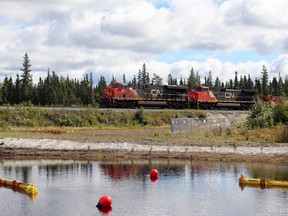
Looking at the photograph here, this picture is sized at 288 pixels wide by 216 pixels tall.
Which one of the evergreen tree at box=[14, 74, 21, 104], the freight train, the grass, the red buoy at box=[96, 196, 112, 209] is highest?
the evergreen tree at box=[14, 74, 21, 104]

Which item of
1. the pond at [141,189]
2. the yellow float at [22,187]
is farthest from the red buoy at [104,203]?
the yellow float at [22,187]

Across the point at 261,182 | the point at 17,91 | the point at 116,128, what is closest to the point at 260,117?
the point at 116,128

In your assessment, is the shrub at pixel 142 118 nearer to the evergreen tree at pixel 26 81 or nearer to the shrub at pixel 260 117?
the shrub at pixel 260 117

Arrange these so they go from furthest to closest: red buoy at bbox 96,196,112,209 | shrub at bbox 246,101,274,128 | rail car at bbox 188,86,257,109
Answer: rail car at bbox 188,86,257,109 < shrub at bbox 246,101,274,128 < red buoy at bbox 96,196,112,209

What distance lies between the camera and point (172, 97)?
271ft

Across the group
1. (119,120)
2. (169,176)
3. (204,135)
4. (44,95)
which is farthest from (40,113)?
(44,95)

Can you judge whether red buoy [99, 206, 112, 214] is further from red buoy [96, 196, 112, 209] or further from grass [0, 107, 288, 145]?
grass [0, 107, 288, 145]

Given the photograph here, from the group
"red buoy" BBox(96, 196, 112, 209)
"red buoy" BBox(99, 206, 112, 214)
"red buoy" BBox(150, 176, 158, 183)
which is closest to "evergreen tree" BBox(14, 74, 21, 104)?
"red buoy" BBox(150, 176, 158, 183)

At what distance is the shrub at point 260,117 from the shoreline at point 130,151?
11604 millimetres

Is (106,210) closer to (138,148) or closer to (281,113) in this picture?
(138,148)

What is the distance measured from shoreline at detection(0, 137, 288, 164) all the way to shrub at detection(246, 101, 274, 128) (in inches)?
457

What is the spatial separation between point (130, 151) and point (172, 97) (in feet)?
135

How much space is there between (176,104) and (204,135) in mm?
29352

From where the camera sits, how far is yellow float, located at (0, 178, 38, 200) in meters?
26.3
